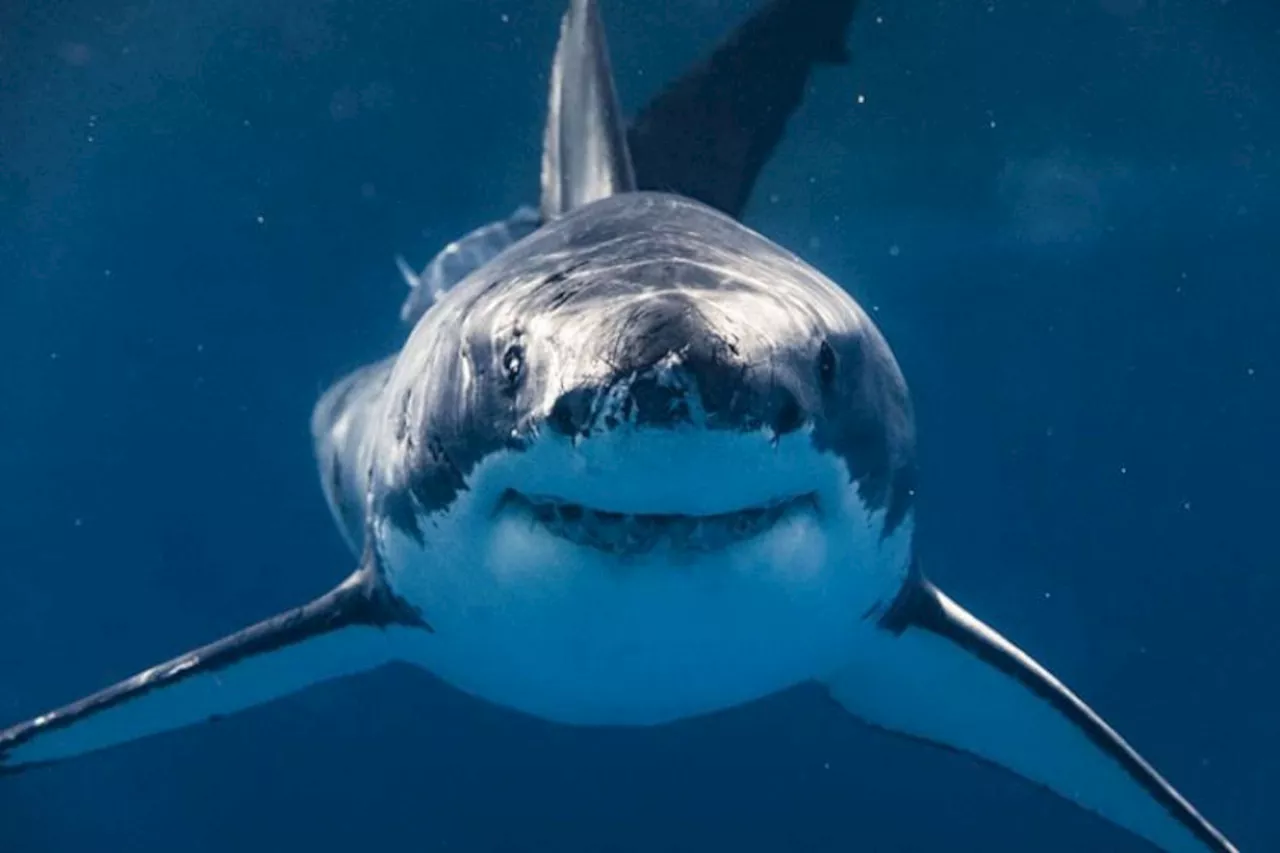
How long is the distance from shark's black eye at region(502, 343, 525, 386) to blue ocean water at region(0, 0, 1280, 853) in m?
12.8

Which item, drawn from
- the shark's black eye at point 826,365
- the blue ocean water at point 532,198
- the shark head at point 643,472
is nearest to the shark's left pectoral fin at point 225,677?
the shark head at point 643,472

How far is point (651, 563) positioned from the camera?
2674mm

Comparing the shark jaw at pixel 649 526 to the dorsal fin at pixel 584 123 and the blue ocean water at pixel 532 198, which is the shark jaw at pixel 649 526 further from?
the blue ocean water at pixel 532 198

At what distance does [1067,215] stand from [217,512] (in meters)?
23.3

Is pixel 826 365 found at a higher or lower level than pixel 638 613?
higher

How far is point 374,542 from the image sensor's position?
4.13m

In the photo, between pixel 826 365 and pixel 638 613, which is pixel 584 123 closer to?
pixel 826 365

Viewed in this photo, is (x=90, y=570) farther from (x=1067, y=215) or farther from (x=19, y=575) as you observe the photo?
(x=1067, y=215)

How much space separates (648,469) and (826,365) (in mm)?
720

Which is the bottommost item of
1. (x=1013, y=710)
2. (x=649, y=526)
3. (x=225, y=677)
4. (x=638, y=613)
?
(x=1013, y=710)

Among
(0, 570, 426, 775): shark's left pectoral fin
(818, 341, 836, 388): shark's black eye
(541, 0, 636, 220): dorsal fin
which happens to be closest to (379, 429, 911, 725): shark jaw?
(818, 341, 836, 388): shark's black eye

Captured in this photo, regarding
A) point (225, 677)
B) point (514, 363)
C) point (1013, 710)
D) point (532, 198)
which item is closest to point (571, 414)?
point (514, 363)

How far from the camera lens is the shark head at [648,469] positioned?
221 centimetres

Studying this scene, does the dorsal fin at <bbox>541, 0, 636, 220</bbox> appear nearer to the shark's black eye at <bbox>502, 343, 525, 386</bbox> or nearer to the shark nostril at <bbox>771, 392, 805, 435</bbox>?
the shark's black eye at <bbox>502, 343, 525, 386</bbox>
